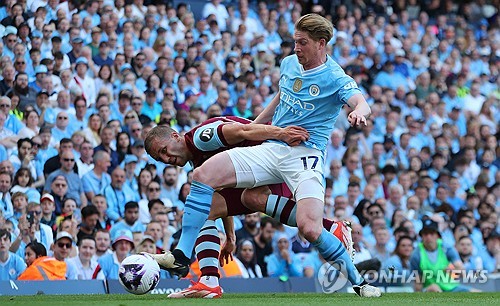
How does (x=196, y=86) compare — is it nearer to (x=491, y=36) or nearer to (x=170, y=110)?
(x=170, y=110)

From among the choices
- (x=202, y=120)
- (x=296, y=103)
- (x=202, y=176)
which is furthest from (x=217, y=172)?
(x=202, y=120)

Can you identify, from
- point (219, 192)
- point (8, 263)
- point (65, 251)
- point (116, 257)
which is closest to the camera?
point (219, 192)

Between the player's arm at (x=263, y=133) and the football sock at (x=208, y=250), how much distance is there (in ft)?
2.78

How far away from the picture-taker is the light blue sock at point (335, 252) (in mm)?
8984

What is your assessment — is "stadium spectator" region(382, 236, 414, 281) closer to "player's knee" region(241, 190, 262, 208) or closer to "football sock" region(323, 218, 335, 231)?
"football sock" region(323, 218, 335, 231)

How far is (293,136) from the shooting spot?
29.3 feet

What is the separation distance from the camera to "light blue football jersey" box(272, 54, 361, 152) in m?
9.03

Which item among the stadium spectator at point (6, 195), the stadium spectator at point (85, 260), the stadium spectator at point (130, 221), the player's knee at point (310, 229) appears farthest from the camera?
the stadium spectator at point (130, 221)

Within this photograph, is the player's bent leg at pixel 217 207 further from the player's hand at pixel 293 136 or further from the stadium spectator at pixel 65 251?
the stadium spectator at pixel 65 251

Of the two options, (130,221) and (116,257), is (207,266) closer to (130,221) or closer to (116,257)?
(116,257)

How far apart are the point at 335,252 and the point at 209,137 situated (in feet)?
4.87

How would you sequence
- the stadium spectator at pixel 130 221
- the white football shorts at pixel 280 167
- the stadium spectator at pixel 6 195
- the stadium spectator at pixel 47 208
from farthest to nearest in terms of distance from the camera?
the stadium spectator at pixel 130 221 → the stadium spectator at pixel 47 208 → the stadium spectator at pixel 6 195 → the white football shorts at pixel 280 167

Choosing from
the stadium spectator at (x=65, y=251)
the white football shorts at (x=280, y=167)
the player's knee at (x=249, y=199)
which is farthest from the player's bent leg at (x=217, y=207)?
the stadium spectator at (x=65, y=251)

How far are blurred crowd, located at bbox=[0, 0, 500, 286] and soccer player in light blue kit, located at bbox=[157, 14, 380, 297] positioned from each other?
3700 millimetres
